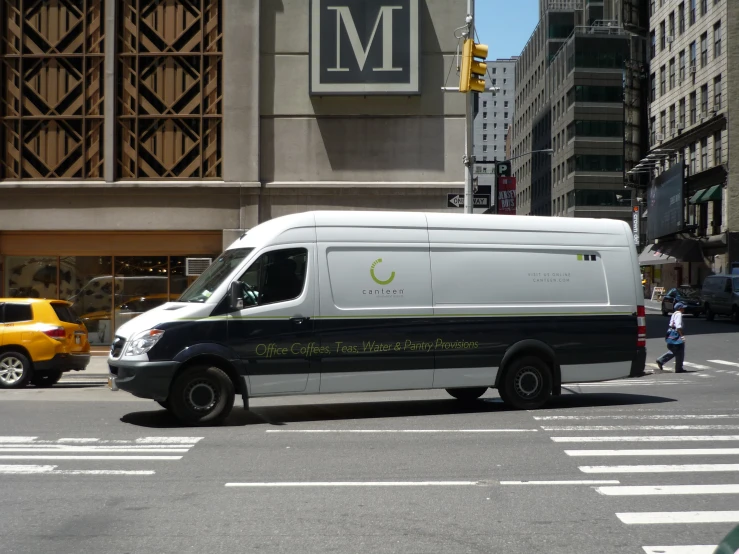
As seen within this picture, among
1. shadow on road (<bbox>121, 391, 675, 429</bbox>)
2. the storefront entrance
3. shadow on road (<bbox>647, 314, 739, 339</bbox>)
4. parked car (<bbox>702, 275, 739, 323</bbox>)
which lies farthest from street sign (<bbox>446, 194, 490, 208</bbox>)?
parked car (<bbox>702, 275, 739, 323</bbox>)

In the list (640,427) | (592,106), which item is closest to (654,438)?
(640,427)

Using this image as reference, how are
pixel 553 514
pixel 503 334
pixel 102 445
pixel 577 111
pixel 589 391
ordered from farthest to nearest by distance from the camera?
pixel 577 111 → pixel 589 391 → pixel 503 334 → pixel 102 445 → pixel 553 514

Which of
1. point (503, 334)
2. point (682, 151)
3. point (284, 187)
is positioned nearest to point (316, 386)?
point (503, 334)

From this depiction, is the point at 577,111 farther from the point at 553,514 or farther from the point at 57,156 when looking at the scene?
the point at 553,514

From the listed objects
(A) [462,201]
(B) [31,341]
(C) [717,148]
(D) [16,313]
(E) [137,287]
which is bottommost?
(B) [31,341]

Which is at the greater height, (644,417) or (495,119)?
(495,119)

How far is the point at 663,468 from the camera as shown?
8352 millimetres

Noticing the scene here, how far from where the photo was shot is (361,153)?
78.8 feet

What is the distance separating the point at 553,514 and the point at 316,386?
551cm

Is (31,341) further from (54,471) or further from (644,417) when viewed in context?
(644,417)

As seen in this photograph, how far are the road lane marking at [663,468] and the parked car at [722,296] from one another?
1347 inches

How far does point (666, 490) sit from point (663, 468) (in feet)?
3.21

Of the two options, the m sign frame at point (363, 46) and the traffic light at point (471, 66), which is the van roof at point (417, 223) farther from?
the m sign frame at point (363, 46)

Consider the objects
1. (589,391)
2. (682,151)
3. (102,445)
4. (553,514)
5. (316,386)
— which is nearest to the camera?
(553,514)
